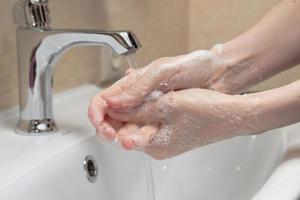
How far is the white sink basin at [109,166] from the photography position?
61 cm

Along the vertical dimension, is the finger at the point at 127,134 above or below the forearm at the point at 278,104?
below

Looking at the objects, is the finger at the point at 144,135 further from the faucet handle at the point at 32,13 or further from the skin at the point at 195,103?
the faucet handle at the point at 32,13

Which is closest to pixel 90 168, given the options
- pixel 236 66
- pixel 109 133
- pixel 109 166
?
pixel 109 166

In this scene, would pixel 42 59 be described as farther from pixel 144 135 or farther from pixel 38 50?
pixel 144 135

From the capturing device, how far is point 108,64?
0.95 meters

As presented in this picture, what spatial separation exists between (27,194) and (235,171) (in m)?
0.34

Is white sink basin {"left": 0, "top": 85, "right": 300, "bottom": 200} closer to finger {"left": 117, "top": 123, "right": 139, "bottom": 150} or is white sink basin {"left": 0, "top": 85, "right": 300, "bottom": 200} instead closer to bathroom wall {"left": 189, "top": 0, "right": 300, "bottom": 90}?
finger {"left": 117, "top": 123, "right": 139, "bottom": 150}

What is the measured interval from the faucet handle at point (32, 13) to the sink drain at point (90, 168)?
0.18 m

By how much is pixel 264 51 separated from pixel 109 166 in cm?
27

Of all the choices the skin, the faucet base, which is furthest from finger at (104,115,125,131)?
the faucet base

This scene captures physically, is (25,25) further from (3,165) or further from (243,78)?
(243,78)

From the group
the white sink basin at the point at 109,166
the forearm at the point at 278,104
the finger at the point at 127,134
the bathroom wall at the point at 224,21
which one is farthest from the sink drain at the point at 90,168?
the bathroom wall at the point at 224,21

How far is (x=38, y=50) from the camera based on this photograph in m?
0.68

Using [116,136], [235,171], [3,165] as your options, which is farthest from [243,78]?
[3,165]
